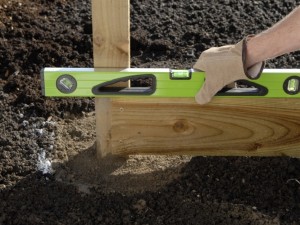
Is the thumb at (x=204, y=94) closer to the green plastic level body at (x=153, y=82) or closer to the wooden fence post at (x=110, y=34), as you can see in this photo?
the green plastic level body at (x=153, y=82)

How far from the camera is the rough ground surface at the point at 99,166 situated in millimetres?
2498

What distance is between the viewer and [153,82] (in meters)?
2.50

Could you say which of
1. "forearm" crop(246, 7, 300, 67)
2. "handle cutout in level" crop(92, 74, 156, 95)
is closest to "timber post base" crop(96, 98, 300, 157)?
"handle cutout in level" crop(92, 74, 156, 95)

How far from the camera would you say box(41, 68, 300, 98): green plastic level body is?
8.11 feet

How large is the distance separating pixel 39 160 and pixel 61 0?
1.37 m

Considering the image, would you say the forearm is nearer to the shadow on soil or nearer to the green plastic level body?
the green plastic level body

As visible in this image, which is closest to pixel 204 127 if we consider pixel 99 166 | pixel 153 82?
pixel 153 82

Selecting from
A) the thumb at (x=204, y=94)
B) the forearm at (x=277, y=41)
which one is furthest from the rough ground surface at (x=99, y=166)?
the forearm at (x=277, y=41)

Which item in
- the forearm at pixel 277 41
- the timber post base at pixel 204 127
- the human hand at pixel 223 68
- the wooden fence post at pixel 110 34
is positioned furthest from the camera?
the timber post base at pixel 204 127

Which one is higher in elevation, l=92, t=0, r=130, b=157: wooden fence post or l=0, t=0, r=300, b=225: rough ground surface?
l=92, t=0, r=130, b=157: wooden fence post

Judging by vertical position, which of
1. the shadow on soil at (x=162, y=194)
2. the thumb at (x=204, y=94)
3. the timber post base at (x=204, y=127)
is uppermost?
the thumb at (x=204, y=94)

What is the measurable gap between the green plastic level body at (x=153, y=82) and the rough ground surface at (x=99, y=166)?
362 millimetres

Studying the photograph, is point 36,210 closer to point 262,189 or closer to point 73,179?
point 73,179

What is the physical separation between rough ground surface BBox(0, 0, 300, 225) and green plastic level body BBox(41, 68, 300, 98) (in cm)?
36
